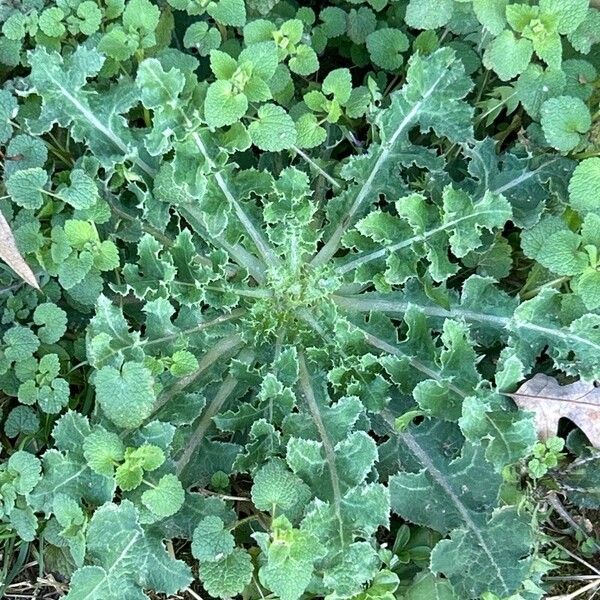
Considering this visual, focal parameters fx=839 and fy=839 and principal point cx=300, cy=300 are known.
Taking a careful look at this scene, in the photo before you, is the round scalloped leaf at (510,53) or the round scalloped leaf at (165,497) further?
the round scalloped leaf at (510,53)

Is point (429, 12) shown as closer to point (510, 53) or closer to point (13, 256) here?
point (510, 53)

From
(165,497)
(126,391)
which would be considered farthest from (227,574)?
(126,391)

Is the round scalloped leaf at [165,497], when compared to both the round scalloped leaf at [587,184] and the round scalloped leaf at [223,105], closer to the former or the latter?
the round scalloped leaf at [223,105]

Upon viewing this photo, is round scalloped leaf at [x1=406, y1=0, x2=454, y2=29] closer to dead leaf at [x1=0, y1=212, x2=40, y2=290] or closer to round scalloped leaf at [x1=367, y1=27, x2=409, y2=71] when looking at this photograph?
round scalloped leaf at [x1=367, y1=27, x2=409, y2=71]

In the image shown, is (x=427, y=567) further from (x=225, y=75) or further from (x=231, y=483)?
(x=225, y=75)

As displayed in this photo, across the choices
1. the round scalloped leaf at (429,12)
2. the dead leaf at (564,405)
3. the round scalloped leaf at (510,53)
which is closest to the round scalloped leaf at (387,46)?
the round scalloped leaf at (429,12)

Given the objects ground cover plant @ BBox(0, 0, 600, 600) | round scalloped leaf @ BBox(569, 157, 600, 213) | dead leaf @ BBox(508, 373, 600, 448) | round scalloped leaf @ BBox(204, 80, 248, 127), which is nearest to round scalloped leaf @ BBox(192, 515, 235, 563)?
ground cover plant @ BBox(0, 0, 600, 600)

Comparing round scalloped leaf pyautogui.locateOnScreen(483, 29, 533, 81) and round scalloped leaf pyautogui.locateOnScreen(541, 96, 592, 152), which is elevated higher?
round scalloped leaf pyautogui.locateOnScreen(483, 29, 533, 81)

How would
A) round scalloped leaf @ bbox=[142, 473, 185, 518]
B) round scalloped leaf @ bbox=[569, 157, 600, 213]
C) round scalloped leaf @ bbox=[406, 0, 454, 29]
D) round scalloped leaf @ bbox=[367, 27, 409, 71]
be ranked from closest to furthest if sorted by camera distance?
round scalloped leaf @ bbox=[142, 473, 185, 518] < round scalloped leaf @ bbox=[569, 157, 600, 213] < round scalloped leaf @ bbox=[406, 0, 454, 29] < round scalloped leaf @ bbox=[367, 27, 409, 71]
